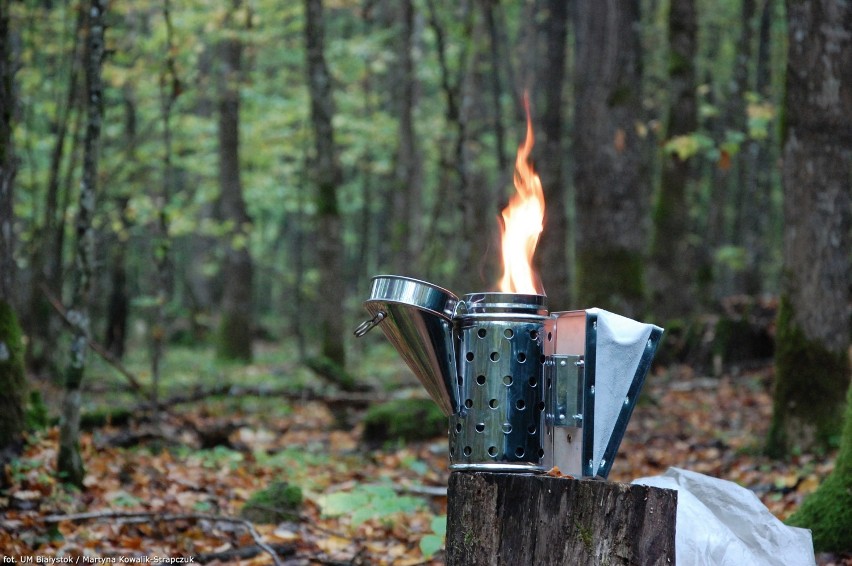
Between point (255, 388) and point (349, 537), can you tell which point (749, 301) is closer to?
point (255, 388)

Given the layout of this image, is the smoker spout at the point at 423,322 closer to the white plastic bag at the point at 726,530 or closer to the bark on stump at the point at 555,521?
the bark on stump at the point at 555,521

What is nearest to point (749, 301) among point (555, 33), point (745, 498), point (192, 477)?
point (555, 33)

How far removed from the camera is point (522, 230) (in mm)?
3809

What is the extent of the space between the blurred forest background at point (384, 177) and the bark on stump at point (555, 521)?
3474 millimetres

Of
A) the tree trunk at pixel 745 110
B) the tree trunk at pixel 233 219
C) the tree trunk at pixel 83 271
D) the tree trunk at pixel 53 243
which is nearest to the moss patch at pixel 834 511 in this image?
the tree trunk at pixel 83 271

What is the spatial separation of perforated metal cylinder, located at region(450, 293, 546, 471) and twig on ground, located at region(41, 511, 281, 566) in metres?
1.74

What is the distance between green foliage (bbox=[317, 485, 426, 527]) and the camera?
5.59m

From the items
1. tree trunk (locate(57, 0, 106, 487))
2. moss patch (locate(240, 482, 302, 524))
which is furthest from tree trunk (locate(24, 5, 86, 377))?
moss patch (locate(240, 482, 302, 524))

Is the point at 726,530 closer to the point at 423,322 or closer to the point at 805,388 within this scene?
the point at 423,322

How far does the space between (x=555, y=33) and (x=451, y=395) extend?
13.6m

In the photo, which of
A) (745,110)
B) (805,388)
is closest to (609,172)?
(805,388)

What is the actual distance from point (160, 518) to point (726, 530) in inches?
130

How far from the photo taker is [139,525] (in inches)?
205

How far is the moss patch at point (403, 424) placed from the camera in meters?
9.27
